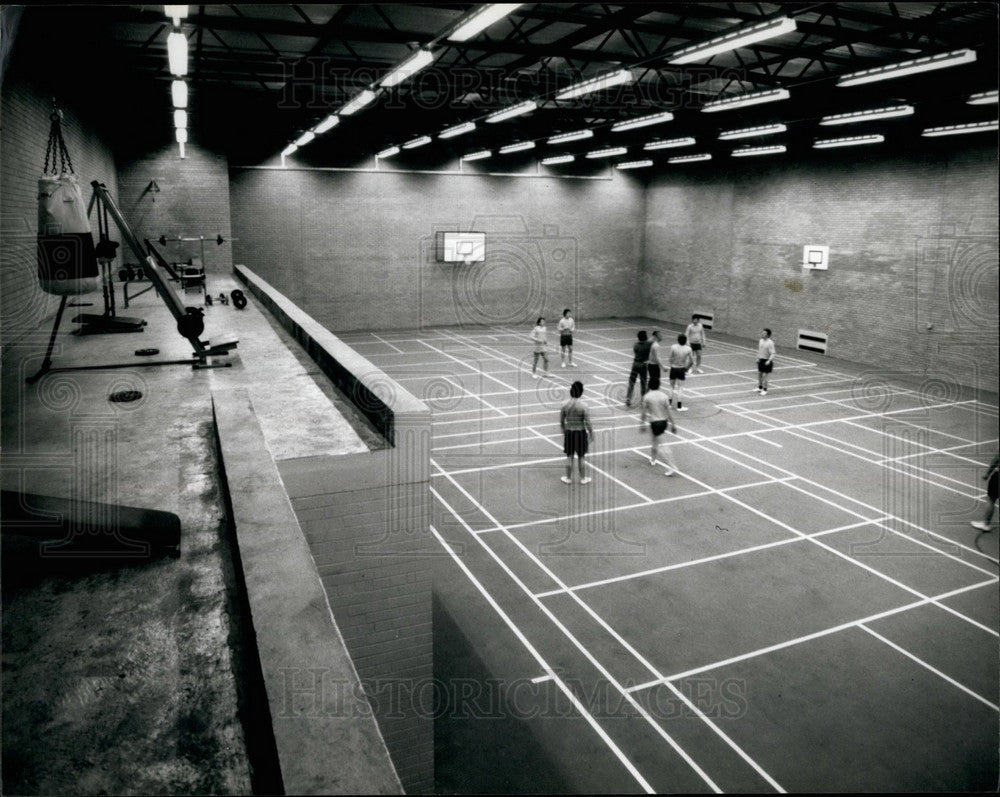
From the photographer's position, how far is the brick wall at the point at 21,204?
9.66 m

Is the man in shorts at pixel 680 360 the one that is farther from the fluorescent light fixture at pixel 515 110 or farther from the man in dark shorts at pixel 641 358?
the fluorescent light fixture at pixel 515 110

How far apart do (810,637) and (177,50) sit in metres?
12.3

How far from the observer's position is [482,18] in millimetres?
10125

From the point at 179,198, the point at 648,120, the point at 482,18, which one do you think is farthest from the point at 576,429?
the point at 179,198

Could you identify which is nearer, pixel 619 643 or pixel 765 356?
pixel 619 643

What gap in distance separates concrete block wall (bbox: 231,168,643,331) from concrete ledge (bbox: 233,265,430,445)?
17975 millimetres

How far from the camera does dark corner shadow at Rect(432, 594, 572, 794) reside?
623cm

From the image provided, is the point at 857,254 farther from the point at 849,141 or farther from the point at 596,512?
the point at 596,512

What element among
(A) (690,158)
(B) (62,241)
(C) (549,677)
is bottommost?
(C) (549,677)

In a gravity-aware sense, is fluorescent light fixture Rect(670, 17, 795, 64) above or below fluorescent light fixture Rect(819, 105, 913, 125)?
below

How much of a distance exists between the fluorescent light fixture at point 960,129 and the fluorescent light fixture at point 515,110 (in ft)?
36.3

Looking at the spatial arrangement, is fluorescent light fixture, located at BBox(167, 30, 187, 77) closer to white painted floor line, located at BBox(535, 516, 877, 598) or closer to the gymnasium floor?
the gymnasium floor

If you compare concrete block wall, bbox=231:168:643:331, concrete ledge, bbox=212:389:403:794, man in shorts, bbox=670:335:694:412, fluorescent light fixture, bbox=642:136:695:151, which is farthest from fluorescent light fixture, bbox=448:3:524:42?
concrete block wall, bbox=231:168:643:331

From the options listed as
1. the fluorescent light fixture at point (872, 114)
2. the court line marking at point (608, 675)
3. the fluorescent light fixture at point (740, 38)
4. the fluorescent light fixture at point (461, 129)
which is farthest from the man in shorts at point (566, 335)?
the court line marking at point (608, 675)
